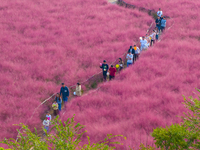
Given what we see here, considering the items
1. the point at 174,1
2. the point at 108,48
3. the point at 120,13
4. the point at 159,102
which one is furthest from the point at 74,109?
the point at 174,1

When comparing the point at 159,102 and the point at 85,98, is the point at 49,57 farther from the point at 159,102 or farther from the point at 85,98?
the point at 159,102

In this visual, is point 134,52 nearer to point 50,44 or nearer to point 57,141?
point 50,44

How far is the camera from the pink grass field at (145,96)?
8.67 meters

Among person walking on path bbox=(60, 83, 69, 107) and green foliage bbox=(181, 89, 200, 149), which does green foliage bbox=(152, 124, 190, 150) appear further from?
person walking on path bbox=(60, 83, 69, 107)

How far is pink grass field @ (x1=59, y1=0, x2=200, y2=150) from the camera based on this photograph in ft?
28.5

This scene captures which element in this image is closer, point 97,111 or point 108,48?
point 97,111

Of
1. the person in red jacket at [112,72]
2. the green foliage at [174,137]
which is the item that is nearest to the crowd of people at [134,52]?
the person in red jacket at [112,72]

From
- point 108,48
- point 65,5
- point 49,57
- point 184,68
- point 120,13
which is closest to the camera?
point 184,68

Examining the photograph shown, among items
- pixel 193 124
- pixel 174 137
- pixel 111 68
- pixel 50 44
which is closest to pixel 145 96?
pixel 111 68

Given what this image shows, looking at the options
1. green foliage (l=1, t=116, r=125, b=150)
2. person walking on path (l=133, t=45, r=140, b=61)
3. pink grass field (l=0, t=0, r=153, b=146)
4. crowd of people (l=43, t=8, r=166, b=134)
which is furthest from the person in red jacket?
green foliage (l=1, t=116, r=125, b=150)

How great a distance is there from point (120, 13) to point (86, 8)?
3.83 m

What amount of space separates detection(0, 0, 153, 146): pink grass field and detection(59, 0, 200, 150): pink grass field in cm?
220

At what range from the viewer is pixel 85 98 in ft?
35.4

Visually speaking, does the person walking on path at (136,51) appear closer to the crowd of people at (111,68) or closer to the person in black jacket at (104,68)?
the crowd of people at (111,68)
